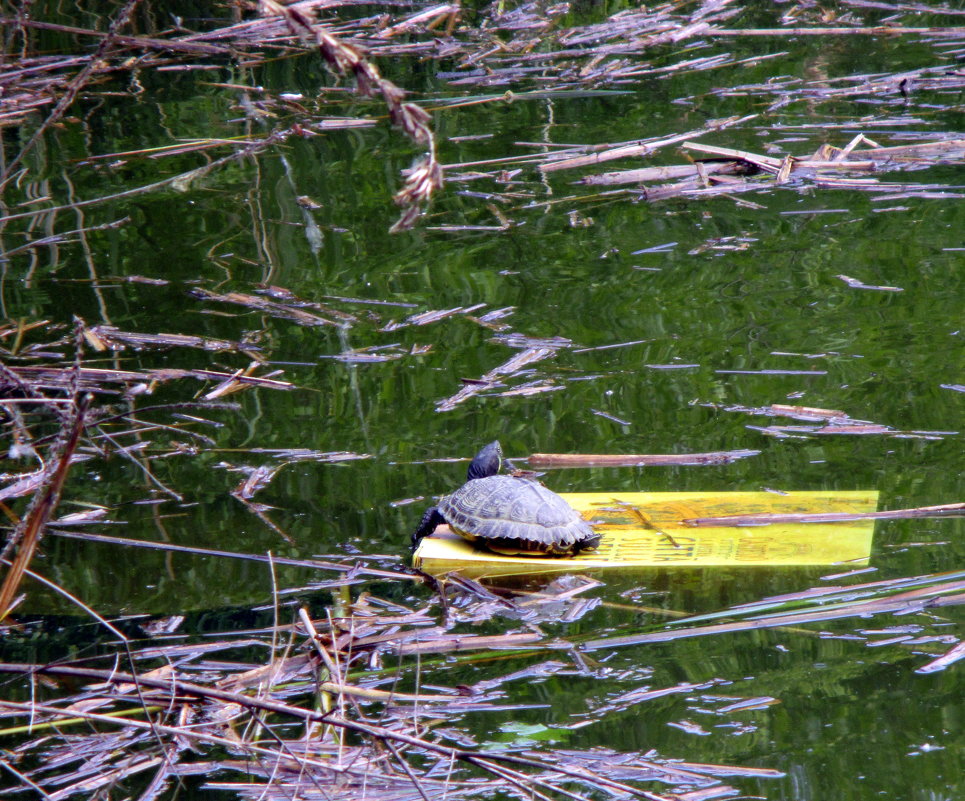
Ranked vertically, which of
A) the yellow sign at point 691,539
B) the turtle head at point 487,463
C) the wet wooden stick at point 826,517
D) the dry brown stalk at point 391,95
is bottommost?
the yellow sign at point 691,539

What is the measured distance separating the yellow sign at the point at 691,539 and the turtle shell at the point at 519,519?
0.05 metres

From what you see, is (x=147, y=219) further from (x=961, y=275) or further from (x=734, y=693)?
(x=734, y=693)

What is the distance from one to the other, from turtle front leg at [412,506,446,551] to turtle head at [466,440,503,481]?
0.20 metres

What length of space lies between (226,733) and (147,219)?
4.53 meters

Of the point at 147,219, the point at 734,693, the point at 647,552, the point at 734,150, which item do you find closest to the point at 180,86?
the point at 147,219

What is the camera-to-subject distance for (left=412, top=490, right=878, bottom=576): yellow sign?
10.4 feet

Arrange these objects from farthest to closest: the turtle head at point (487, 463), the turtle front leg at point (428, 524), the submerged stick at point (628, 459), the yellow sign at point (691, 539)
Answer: the submerged stick at point (628, 459) → the turtle head at point (487, 463) → the turtle front leg at point (428, 524) → the yellow sign at point (691, 539)

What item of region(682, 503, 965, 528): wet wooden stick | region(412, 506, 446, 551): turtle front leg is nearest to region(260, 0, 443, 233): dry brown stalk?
region(412, 506, 446, 551): turtle front leg

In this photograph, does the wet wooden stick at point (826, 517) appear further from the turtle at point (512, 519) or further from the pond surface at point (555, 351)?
the turtle at point (512, 519)

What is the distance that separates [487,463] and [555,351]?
3.57 ft

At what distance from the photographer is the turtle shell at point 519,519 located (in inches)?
128

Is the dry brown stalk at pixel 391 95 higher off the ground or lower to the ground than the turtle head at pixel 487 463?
higher

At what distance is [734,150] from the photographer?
6.54m

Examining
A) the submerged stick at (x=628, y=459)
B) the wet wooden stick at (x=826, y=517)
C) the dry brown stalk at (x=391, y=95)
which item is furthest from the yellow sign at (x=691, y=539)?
the dry brown stalk at (x=391, y=95)
